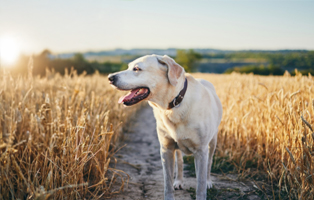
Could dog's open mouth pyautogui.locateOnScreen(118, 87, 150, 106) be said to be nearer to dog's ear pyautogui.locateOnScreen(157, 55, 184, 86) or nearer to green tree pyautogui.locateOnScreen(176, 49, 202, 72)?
dog's ear pyautogui.locateOnScreen(157, 55, 184, 86)

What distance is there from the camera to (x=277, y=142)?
3766 mm

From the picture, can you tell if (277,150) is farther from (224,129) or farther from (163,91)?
(163,91)

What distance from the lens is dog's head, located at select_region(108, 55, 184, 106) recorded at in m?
2.63

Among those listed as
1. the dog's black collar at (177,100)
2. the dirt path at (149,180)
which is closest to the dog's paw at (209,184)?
the dirt path at (149,180)

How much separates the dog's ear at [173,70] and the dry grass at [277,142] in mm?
1330

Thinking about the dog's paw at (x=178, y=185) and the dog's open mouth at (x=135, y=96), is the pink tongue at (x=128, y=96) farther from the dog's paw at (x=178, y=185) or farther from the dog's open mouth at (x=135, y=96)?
the dog's paw at (x=178, y=185)

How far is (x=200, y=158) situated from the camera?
290 centimetres

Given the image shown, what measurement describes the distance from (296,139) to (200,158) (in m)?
1.30

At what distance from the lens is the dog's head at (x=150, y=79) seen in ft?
8.63

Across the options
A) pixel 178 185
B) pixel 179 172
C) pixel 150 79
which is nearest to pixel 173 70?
pixel 150 79

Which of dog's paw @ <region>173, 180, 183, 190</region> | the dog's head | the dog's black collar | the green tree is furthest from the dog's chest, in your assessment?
the green tree

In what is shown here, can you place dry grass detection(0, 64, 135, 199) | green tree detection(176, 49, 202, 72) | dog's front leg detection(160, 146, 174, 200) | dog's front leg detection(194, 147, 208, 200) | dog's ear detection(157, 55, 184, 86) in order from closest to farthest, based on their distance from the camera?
dry grass detection(0, 64, 135, 199)
dog's ear detection(157, 55, 184, 86)
dog's front leg detection(194, 147, 208, 200)
dog's front leg detection(160, 146, 174, 200)
green tree detection(176, 49, 202, 72)

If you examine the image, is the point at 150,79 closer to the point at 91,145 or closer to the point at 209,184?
the point at 91,145

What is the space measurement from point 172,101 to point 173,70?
344 mm
